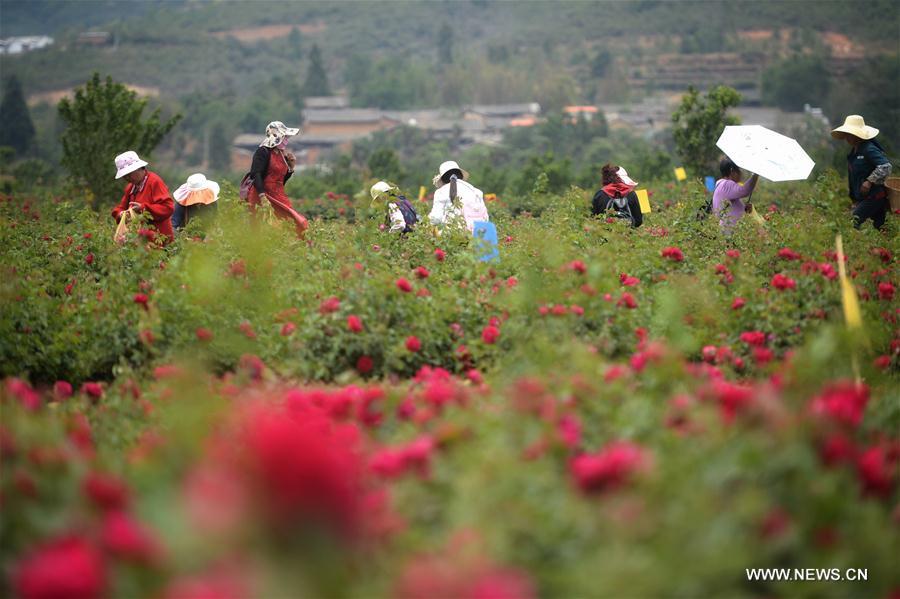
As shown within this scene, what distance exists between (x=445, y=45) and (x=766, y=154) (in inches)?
4457

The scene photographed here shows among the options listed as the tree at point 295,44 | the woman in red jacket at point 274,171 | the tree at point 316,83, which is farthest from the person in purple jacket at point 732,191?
the tree at point 295,44

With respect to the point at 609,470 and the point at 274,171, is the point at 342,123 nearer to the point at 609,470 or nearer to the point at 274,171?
the point at 274,171

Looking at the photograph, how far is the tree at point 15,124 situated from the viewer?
60.6 m

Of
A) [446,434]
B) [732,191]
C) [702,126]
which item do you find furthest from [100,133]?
[446,434]

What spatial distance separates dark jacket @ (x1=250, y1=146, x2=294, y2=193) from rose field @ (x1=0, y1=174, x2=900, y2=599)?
2.45m

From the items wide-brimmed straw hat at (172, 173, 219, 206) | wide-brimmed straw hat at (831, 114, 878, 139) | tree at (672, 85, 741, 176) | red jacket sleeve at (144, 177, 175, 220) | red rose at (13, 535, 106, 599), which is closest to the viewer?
red rose at (13, 535, 106, 599)

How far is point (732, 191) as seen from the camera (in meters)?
8.30

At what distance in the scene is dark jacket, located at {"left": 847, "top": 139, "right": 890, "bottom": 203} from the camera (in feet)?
26.3

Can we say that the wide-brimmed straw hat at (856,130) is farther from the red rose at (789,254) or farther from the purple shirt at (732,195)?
the red rose at (789,254)

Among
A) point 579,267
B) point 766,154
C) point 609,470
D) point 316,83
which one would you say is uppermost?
point 609,470

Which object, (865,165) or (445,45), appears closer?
(865,165)

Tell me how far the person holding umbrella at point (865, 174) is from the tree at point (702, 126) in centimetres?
967

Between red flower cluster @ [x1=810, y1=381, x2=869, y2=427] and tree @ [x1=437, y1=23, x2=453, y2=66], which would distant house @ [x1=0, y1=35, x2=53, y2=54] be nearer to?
tree @ [x1=437, y1=23, x2=453, y2=66]

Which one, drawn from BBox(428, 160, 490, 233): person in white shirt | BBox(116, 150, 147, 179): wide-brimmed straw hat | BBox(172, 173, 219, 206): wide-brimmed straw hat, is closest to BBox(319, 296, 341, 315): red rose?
BBox(428, 160, 490, 233): person in white shirt
